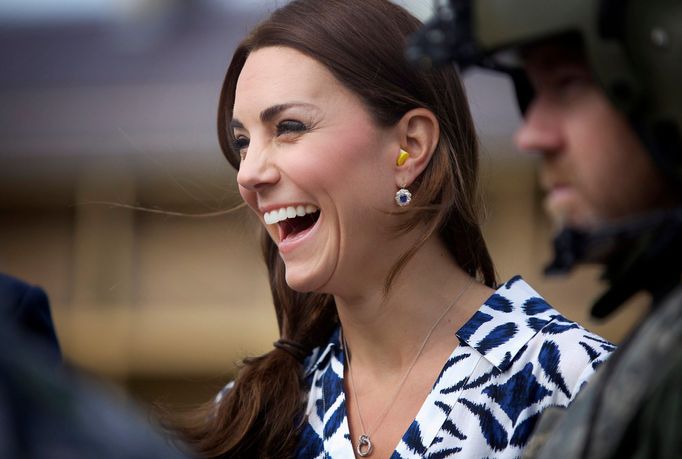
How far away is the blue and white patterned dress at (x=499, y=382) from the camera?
252cm

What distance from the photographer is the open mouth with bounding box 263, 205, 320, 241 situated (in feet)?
8.96

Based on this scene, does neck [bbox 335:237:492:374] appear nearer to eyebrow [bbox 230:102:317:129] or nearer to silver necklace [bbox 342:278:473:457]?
silver necklace [bbox 342:278:473:457]

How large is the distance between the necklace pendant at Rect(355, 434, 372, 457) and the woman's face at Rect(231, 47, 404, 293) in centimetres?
34

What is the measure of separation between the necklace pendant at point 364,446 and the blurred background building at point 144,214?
5780mm

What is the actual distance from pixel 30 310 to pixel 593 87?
5.54ft

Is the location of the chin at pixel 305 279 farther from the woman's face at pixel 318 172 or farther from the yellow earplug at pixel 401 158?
the yellow earplug at pixel 401 158

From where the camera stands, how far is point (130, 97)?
390 inches

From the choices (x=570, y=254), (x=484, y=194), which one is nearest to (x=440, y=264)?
(x=484, y=194)

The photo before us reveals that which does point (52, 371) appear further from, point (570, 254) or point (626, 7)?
point (626, 7)

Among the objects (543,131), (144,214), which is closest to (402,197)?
(543,131)

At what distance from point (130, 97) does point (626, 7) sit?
8.47 meters

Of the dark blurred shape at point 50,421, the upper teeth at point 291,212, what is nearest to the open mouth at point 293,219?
the upper teeth at point 291,212

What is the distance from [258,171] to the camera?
270 centimetres

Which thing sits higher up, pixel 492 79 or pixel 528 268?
pixel 492 79
